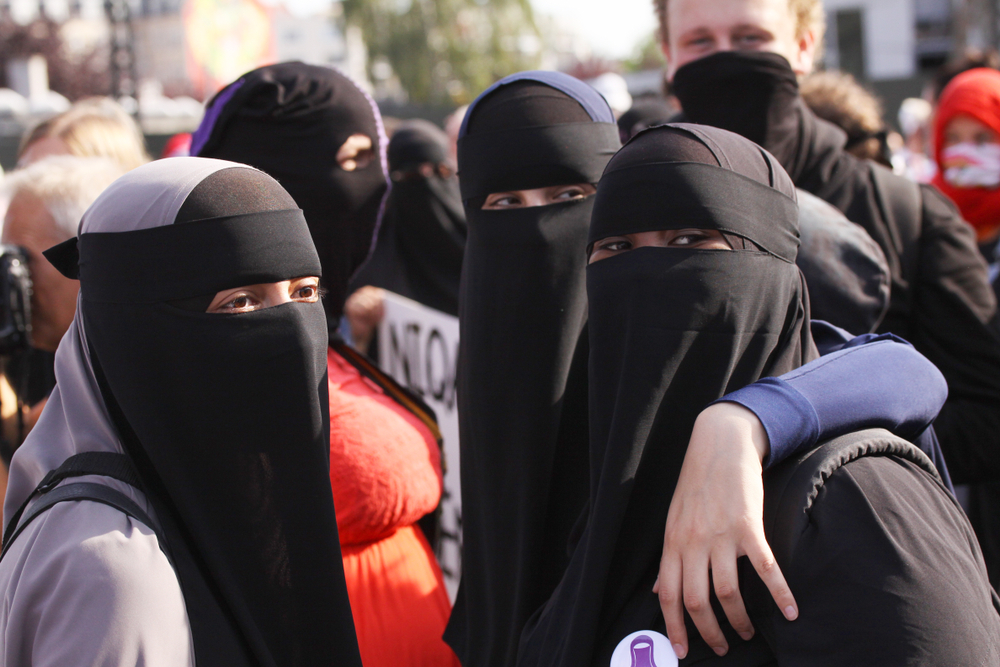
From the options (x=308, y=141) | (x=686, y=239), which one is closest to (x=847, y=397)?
(x=686, y=239)

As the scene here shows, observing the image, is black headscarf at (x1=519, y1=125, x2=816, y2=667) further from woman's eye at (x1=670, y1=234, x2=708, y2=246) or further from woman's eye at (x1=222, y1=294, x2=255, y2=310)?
woman's eye at (x1=222, y1=294, x2=255, y2=310)

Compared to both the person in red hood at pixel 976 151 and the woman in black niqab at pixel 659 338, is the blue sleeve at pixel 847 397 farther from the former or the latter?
the person in red hood at pixel 976 151

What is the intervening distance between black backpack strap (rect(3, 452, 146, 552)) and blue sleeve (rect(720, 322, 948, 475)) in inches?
41.8

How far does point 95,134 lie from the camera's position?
13.3 feet

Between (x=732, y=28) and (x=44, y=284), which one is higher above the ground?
(x=732, y=28)

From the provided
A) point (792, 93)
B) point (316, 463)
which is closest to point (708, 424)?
point (316, 463)

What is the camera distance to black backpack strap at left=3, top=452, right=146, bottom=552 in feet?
5.21

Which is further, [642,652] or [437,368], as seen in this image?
[437,368]

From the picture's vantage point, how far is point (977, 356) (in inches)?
93.8

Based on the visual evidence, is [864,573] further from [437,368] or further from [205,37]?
[205,37]

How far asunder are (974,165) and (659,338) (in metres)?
3.29

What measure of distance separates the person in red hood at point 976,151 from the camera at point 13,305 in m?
3.91

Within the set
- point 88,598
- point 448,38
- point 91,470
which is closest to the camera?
point 88,598

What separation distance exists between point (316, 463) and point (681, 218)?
2.77 ft
